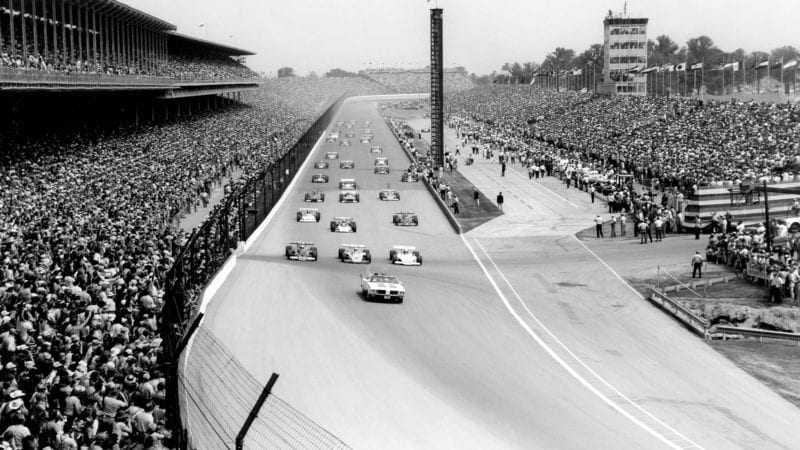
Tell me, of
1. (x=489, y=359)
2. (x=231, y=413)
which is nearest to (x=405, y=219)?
(x=489, y=359)

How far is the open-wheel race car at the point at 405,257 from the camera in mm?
50125

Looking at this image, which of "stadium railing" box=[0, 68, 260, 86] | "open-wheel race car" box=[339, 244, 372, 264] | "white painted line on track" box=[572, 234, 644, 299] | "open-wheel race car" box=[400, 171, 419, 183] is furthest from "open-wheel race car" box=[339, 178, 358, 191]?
"open-wheel race car" box=[339, 244, 372, 264]

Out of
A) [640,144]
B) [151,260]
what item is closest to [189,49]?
[640,144]

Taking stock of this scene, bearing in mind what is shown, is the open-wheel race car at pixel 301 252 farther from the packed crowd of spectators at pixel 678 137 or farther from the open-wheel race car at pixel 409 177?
the open-wheel race car at pixel 409 177

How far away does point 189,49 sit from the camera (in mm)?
144750

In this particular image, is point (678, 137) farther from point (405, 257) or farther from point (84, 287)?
point (84, 287)

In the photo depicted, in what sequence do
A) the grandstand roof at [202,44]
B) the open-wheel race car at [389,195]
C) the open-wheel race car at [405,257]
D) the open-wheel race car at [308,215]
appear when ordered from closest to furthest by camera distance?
1. the open-wheel race car at [405,257]
2. the open-wheel race car at [308,215]
3. the open-wheel race car at [389,195]
4. the grandstand roof at [202,44]

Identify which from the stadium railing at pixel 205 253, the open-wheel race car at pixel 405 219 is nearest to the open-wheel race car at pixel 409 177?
the stadium railing at pixel 205 253

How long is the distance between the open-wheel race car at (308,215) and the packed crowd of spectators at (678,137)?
2175cm

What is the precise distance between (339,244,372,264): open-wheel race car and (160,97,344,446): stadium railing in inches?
191

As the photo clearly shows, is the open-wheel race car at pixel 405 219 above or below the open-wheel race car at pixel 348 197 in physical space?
below

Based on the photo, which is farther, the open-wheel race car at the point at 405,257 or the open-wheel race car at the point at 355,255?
the open-wheel race car at the point at 405,257

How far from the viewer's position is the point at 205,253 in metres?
36.1

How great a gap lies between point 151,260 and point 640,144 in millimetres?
63048
